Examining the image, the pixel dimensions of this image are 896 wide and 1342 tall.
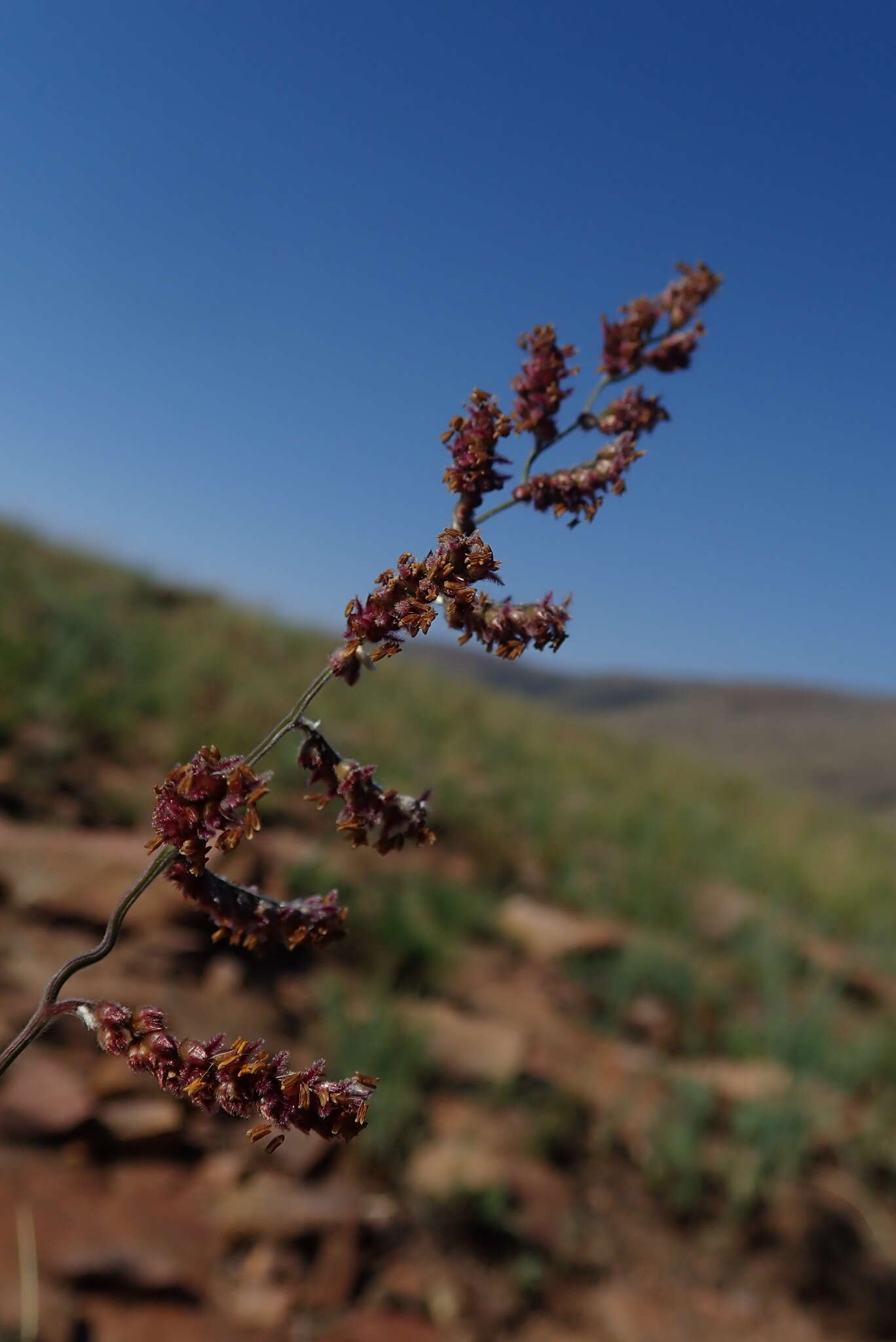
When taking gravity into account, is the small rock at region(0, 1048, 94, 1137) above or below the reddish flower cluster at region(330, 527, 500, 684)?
below

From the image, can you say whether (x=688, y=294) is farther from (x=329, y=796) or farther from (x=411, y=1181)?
(x=411, y=1181)

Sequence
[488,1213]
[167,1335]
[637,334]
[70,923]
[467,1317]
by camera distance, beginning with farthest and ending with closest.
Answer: [70,923] < [488,1213] < [467,1317] < [167,1335] < [637,334]

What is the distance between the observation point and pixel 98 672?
7754 mm

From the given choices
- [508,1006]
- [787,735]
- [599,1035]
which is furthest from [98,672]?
[787,735]

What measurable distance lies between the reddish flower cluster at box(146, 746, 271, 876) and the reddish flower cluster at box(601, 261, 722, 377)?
116cm

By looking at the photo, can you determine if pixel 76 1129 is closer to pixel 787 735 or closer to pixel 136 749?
pixel 136 749

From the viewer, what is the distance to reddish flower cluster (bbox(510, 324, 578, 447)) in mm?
1565

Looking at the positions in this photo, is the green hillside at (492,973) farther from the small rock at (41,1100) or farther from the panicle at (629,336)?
the panicle at (629,336)

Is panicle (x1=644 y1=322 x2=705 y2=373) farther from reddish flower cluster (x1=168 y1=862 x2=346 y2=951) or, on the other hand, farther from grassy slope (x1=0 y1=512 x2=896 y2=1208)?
grassy slope (x1=0 y1=512 x2=896 y2=1208)

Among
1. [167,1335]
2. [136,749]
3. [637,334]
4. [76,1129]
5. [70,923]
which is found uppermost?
[637,334]

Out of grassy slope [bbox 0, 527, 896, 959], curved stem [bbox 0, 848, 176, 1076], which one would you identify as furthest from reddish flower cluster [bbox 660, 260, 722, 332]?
grassy slope [bbox 0, 527, 896, 959]

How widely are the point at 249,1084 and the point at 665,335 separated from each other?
58.9 inches

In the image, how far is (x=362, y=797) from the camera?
1.30 metres

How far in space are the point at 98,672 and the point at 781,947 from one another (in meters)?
5.43
